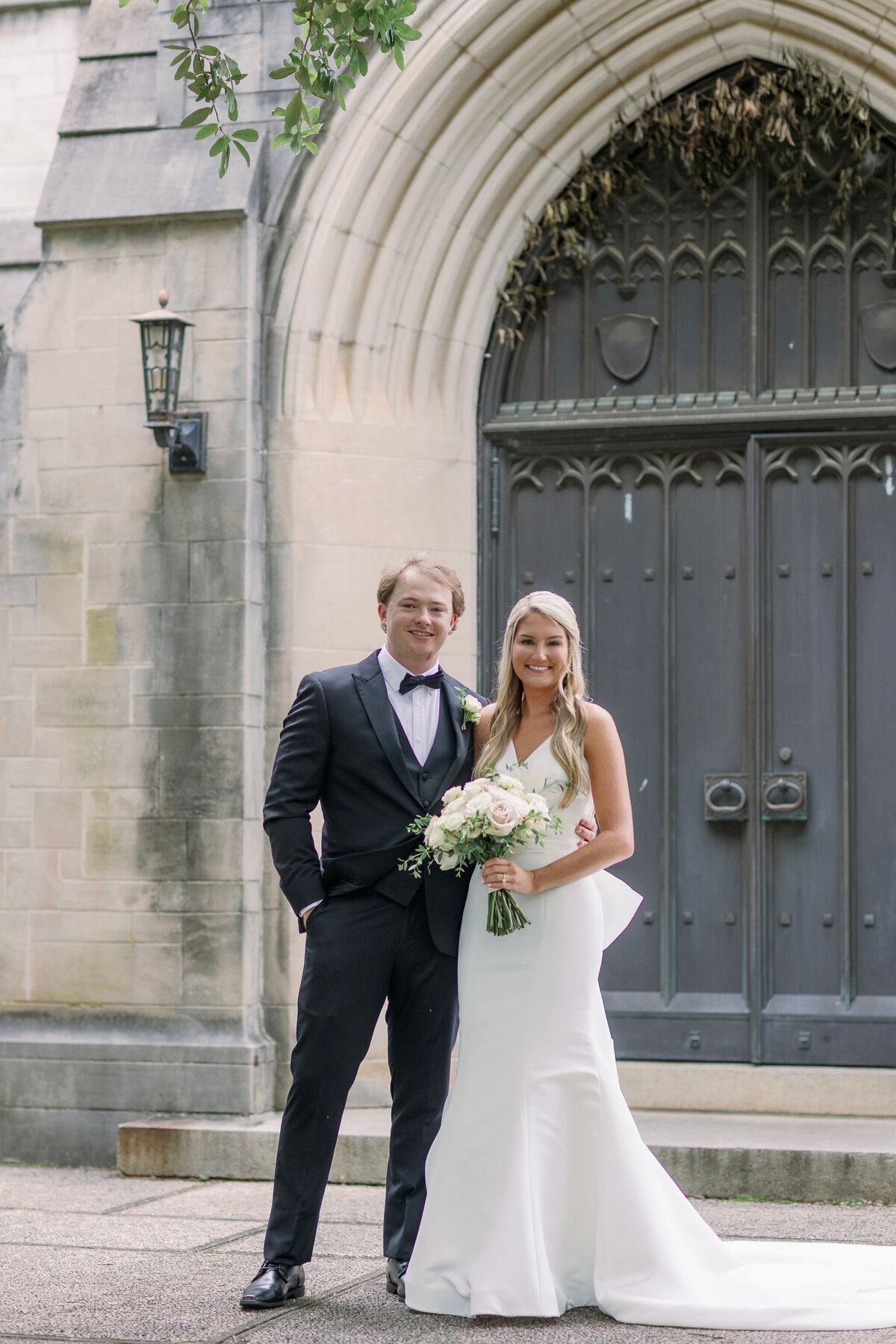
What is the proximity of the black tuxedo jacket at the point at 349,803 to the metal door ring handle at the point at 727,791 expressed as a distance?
109 inches

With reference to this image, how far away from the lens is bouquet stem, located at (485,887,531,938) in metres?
4.10

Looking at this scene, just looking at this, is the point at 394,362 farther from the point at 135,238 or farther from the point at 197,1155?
the point at 197,1155

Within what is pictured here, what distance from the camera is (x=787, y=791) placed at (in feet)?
22.3

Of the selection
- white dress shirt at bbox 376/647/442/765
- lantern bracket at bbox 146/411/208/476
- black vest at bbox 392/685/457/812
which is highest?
lantern bracket at bbox 146/411/208/476

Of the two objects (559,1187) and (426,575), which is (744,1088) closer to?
(559,1187)

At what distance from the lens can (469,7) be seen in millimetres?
6621

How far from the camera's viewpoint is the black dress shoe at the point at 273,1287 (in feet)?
13.3

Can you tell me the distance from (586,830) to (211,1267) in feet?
5.73

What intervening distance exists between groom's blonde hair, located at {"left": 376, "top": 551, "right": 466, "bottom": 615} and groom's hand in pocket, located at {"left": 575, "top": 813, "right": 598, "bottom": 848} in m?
0.65

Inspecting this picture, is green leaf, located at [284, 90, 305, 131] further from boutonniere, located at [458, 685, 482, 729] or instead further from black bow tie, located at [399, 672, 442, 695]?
boutonniere, located at [458, 685, 482, 729]

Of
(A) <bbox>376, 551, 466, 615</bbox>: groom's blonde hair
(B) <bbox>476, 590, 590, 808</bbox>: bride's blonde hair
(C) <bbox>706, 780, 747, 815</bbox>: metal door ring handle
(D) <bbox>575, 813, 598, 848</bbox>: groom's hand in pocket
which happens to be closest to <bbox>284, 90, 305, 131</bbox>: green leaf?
(A) <bbox>376, 551, 466, 615</bbox>: groom's blonde hair

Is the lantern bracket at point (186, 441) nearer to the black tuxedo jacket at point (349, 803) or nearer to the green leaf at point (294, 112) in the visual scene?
the green leaf at point (294, 112)

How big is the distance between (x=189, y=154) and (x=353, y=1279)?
462 centimetres

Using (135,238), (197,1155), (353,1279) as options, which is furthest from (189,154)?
(353,1279)
